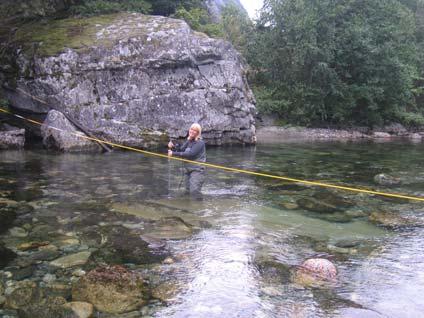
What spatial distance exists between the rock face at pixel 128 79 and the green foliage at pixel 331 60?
11.5 metres

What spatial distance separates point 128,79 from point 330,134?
16.2m

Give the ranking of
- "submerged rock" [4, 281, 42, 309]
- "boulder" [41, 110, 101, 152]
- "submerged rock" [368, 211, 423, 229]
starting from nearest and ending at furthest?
"submerged rock" [4, 281, 42, 309] < "submerged rock" [368, 211, 423, 229] < "boulder" [41, 110, 101, 152]

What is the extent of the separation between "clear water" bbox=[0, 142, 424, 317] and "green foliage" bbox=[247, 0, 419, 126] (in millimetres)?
14863

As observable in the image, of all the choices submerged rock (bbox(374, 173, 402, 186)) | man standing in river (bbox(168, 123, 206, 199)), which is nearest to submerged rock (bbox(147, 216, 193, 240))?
man standing in river (bbox(168, 123, 206, 199))

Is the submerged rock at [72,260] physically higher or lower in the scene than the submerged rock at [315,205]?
lower

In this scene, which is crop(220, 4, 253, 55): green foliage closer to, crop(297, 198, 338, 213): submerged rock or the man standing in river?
the man standing in river

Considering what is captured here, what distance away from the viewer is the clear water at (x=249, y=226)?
5.15 m

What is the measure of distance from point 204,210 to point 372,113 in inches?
1028

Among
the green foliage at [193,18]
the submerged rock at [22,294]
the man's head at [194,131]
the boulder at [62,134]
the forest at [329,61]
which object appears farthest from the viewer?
the forest at [329,61]

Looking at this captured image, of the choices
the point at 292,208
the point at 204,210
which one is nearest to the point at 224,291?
the point at 204,210

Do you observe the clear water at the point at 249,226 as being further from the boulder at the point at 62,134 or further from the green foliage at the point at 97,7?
the green foliage at the point at 97,7

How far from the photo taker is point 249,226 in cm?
807

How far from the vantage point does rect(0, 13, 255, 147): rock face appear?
17.4 metres

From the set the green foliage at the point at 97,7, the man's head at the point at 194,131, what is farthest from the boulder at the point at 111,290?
the green foliage at the point at 97,7
